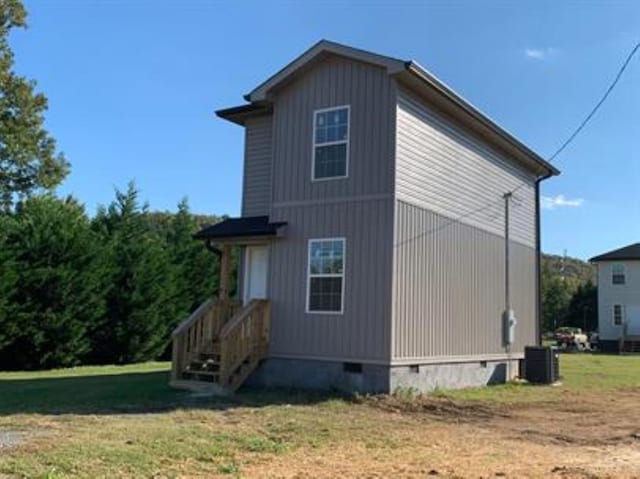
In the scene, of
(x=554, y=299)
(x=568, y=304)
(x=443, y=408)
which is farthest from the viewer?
(x=554, y=299)

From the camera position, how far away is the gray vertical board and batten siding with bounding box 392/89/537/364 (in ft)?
43.7

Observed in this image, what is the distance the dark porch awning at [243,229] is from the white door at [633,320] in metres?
32.8

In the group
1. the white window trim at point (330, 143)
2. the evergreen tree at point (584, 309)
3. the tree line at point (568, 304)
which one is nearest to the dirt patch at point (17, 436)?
the white window trim at point (330, 143)

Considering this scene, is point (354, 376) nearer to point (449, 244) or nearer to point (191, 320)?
point (191, 320)

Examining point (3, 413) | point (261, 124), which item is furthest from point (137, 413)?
point (261, 124)

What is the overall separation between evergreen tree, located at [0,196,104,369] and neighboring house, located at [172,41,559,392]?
20.3 feet

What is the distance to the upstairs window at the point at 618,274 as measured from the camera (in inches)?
1645

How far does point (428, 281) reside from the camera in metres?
14.1

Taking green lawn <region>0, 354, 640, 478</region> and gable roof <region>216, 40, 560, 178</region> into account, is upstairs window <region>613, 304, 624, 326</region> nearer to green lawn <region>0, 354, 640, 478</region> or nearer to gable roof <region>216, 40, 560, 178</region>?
gable roof <region>216, 40, 560, 178</region>

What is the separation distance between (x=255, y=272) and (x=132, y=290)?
8.31 meters

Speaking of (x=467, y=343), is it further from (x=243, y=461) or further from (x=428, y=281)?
(x=243, y=461)

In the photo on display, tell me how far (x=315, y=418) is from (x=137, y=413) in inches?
110

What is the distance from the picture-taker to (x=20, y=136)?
28.1 metres

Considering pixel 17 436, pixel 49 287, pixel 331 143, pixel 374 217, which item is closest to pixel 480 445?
pixel 374 217
